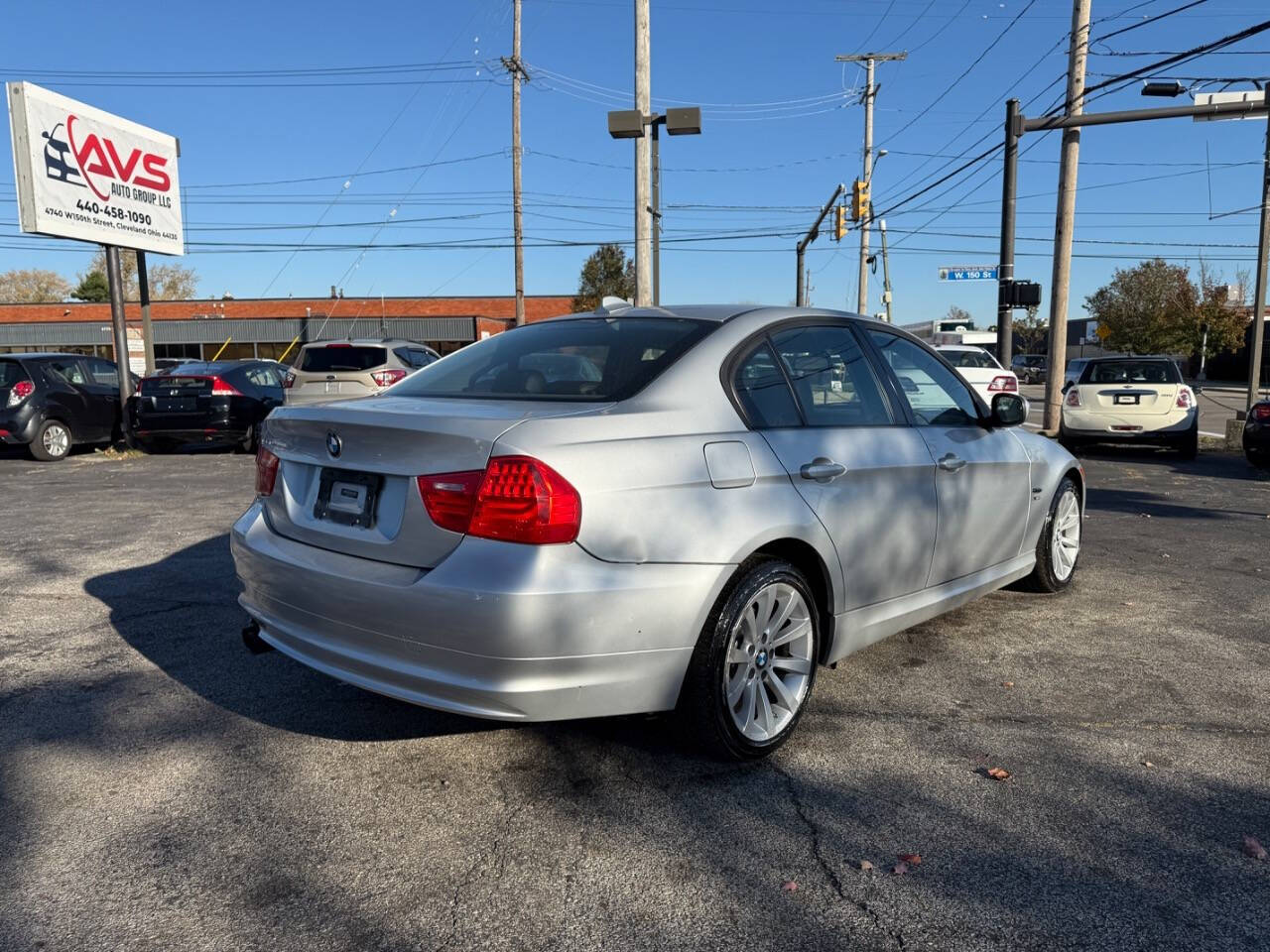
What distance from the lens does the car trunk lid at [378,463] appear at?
2.87m

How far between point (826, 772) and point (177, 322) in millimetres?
55874

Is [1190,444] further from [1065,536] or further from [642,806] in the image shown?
[642,806]

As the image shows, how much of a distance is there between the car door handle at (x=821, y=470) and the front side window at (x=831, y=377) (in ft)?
0.61

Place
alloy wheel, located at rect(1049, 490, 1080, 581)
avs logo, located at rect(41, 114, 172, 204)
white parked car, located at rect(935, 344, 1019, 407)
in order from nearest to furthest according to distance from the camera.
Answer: alloy wheel, located at rect(1049, 490, 1080, 581) < avs logo, located at rect(41, 114, 172, 204) < white parked car, located at rect(935, 344, 1019, 407)

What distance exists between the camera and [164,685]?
4.04m

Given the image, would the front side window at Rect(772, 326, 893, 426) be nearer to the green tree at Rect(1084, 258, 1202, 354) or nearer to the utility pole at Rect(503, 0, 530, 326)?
the utility pole at Rect(503, 0, 530, 326)

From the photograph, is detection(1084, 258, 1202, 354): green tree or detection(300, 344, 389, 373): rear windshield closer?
detection(300, 344, 389, 373): rear windshield

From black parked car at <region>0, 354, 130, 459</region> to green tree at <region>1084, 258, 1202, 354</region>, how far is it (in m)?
51.7

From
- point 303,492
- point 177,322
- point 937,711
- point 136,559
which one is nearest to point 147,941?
point 303,492

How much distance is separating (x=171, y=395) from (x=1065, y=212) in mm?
14834

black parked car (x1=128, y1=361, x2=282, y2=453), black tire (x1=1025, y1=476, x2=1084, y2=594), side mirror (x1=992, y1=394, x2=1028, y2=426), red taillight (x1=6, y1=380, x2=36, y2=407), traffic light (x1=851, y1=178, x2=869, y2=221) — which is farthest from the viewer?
traffic light (x1=851, y1=178, x2=869, y2=221)

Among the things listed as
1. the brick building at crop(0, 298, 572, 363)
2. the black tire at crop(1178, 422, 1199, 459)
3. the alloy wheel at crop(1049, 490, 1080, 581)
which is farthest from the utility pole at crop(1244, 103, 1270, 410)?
the brick building at crop(0, 298, 572, 363)

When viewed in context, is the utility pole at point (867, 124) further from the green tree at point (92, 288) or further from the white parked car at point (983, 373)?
the green tree at point (92, 288)

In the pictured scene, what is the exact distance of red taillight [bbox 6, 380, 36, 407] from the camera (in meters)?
12.3
